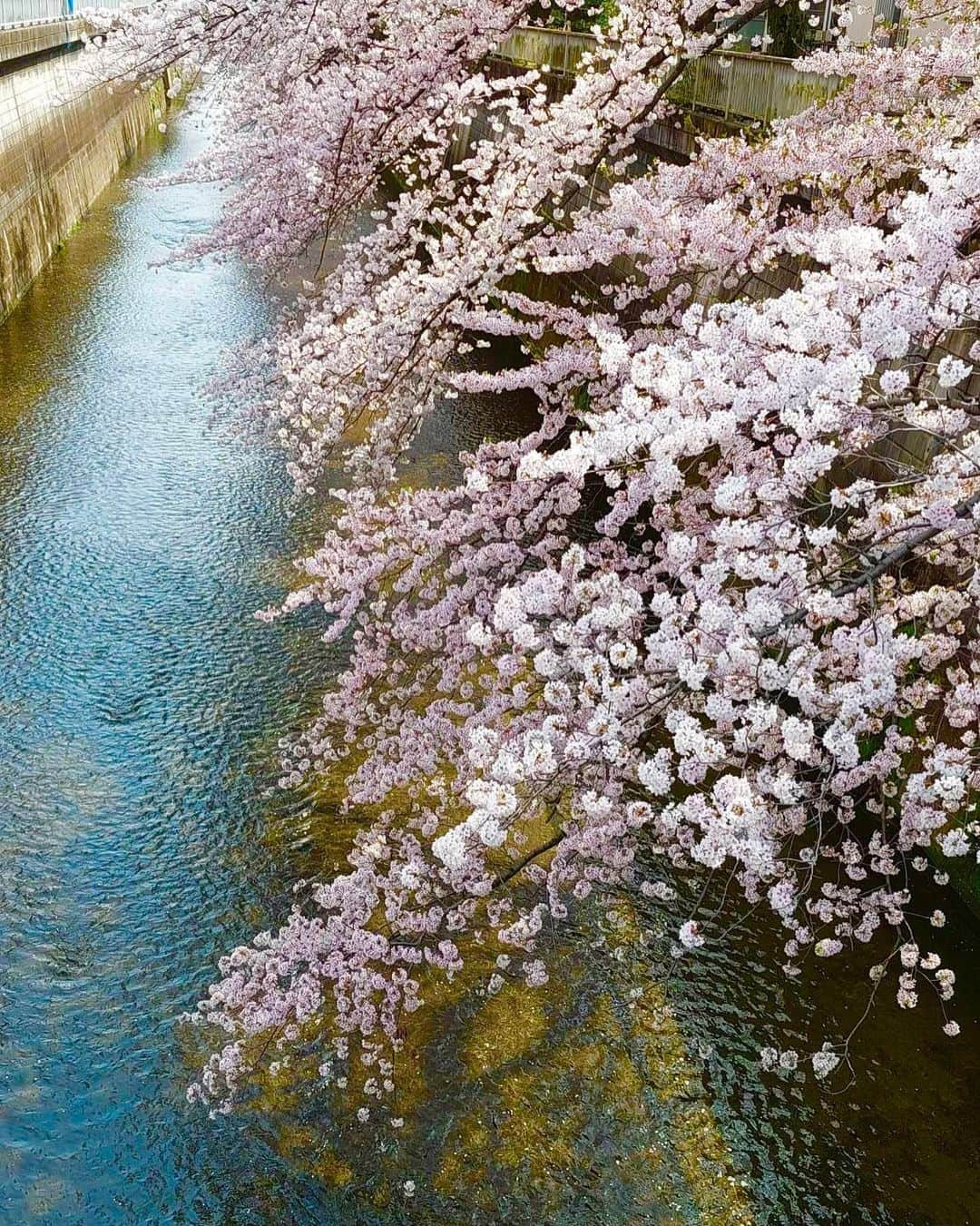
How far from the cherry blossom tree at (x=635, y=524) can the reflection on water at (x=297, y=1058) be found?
0.87 ft

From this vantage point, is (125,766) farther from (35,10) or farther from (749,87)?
(35,10)

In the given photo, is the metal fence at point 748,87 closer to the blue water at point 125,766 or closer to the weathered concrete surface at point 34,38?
the blue water at point 125,766

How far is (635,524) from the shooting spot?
7258 mm

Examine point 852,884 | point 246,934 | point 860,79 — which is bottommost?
point 852,884

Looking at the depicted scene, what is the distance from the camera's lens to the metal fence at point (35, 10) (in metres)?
19.0

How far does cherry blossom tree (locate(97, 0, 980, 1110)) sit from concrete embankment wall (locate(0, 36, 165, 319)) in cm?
565

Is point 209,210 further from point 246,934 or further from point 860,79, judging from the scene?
point 246,934

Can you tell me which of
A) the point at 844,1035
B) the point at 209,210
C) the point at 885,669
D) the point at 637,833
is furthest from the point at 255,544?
the point at 209,210

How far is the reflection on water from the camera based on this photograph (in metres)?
5.03

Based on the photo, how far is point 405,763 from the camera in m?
6.33

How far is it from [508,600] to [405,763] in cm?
275

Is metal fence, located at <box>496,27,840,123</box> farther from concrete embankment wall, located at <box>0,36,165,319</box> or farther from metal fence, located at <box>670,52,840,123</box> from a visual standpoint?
concrete embankment wall, located at <box>0,36,165,319</box>

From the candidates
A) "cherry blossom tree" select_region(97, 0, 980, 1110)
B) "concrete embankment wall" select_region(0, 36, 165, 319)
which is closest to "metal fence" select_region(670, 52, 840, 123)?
"cherry blossom tree" select_region(97, 0, 980, 1110)

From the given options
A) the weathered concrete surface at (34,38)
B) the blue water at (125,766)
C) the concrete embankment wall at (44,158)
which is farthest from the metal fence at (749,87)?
the weathered concrete surface at (34,38)
